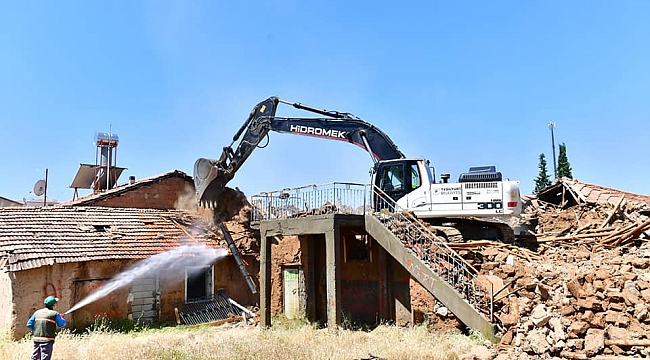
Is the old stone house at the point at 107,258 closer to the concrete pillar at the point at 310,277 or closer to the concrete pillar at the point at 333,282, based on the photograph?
the concrete pillar at the point at 310,277

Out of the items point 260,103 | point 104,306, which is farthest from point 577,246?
point 104,306

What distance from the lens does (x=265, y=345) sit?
38.0 ft

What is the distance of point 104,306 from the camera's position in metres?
15.7

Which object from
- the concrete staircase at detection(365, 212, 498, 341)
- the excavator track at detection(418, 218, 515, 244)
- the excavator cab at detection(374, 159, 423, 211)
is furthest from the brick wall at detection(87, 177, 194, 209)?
the excavator track at detection(418, 218, 515, 244)

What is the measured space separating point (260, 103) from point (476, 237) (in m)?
8.40

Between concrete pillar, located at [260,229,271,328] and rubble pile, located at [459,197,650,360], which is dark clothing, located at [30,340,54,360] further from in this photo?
rubble pile, located at [459,197,650,360]

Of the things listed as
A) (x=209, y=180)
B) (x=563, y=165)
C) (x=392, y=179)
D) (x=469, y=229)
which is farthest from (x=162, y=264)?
(x=563, y=165)

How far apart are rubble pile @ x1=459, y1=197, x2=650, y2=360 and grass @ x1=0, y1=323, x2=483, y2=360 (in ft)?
4.31

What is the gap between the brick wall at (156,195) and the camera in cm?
2152

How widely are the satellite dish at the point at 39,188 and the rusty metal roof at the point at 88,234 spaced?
9795 mm

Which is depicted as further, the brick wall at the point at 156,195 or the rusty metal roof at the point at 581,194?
the brick wall at the point at 156,195

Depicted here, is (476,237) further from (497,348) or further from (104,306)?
(104,306)

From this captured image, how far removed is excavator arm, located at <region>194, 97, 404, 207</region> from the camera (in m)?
15.9

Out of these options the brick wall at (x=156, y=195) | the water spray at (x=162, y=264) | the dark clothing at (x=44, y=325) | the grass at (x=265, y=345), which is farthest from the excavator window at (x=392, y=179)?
the brick wall at (x=156, y=195)
